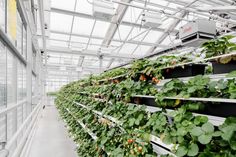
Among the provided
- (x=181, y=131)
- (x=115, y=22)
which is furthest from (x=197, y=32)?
(x=115, y=22)

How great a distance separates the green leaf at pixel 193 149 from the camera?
1.18 metres

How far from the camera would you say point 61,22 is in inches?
374

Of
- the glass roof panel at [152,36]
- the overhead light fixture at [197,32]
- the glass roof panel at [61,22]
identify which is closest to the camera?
the overhead light fixture at [197,32]

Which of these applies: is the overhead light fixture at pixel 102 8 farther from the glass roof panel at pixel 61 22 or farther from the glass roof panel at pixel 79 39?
the glass roof panel at pixel 79 39

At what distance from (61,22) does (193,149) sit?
9.35m

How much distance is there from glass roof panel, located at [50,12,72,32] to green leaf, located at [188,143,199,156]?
8.81m

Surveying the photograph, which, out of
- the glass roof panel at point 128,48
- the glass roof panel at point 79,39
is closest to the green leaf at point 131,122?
the glass roof panel at point 79,39

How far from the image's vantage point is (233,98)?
1.08 meters

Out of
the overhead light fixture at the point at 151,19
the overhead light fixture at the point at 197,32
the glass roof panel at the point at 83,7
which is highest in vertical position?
the glass roof panel at the point at 83,7

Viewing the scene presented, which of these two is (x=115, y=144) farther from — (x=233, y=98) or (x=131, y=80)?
(x=233, y=98)

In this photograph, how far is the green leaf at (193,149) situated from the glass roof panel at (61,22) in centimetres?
881

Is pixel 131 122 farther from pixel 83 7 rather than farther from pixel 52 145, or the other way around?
pixel 83 7

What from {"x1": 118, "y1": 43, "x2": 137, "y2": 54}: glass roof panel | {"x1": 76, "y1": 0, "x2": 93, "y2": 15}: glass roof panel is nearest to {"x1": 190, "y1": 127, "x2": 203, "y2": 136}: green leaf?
{"x1": 76, "y1": 0, "x2": 93, "y2": 15}: glass roof panel

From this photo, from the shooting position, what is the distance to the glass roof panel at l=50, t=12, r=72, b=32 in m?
9.05
